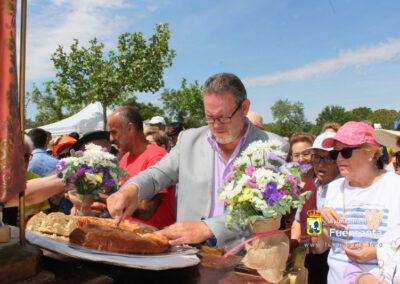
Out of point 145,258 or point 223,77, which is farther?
point 223,77

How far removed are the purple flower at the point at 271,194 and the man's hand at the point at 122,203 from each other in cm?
100

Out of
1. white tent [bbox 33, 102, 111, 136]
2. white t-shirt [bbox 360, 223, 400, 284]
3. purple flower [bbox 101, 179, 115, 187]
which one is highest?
white tent [bbox 33, 102, 111, 136]

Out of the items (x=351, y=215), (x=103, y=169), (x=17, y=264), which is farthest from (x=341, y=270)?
(x=17, y=264)

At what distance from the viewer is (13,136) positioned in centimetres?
145

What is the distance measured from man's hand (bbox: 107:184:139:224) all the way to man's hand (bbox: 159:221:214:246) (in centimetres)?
39

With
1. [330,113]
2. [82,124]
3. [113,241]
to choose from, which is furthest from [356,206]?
[330,113]

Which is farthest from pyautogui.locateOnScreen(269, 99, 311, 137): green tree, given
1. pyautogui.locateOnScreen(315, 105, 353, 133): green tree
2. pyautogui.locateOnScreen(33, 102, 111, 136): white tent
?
pyautogui.locateOnScreen(33, 102, 111, 136): white tent

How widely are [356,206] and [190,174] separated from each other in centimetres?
124

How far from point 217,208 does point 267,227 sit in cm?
98

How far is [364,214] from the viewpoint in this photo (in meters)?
2.66

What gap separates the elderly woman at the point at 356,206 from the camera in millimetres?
2574

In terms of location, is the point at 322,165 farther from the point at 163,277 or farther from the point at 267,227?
the point at 163,277

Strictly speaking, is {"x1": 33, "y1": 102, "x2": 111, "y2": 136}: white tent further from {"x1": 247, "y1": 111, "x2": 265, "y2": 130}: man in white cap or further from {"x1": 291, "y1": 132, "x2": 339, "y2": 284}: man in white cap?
{"x1": 291, "y1": 132, "x2": 339, "y2": 284}: man in white cap

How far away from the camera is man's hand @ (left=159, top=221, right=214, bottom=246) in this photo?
2.07m
